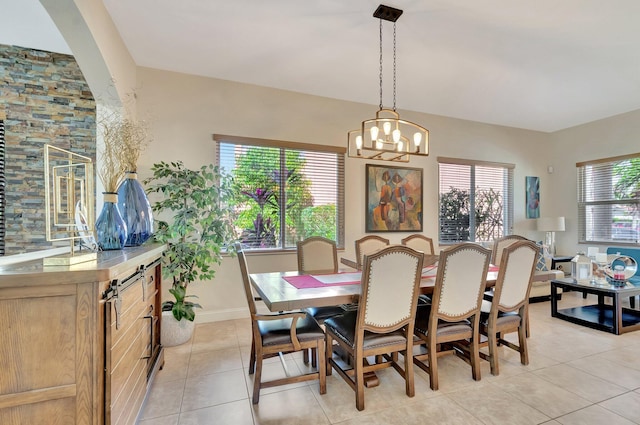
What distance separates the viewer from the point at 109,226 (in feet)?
6.37

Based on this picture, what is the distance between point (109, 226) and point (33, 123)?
2297 millimetres

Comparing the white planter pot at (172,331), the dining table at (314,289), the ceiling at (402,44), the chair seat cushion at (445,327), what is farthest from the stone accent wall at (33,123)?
the chair seat cushion at (445,327)

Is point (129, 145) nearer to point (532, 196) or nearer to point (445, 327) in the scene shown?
point (445, 327)

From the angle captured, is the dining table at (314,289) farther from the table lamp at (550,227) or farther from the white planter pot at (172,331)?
the table lamp at (550,227)

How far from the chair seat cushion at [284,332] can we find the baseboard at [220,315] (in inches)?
68.0

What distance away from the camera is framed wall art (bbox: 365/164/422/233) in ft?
15.2

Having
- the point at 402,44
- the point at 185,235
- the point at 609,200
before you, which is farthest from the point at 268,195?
the point at 609,200

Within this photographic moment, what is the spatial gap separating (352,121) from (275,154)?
1.33 metres

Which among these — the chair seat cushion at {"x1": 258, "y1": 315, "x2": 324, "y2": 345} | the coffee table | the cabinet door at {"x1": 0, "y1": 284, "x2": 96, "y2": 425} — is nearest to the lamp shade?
the coffee table

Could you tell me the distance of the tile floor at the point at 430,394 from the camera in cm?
199

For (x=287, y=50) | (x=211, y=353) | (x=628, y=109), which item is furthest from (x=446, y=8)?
(x=628, y=109)

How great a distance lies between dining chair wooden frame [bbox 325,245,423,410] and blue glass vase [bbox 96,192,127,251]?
5.40ft

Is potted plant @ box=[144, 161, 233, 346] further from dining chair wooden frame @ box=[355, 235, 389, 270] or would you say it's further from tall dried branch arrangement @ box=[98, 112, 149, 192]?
dining chair wooden frame @ box=[355, 235, 389, 270]

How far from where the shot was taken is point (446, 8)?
2.52m
